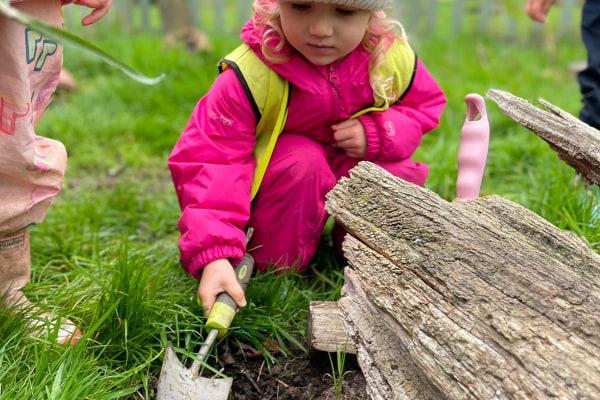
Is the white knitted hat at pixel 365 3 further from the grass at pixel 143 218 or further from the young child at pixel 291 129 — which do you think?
the grass at pixel 143 218

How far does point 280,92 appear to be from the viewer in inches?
90.0

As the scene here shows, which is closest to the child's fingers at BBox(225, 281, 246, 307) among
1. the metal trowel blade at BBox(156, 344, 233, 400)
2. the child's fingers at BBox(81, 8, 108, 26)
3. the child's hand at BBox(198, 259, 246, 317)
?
the child's hand at BBox(198, 259, 246, 317)

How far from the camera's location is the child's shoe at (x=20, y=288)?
1.87 m

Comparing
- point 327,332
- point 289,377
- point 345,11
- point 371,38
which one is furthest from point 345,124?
point 289,377

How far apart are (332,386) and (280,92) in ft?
3.38

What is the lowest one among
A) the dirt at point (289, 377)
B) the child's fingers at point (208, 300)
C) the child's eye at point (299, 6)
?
the dirt at point (289, 377)

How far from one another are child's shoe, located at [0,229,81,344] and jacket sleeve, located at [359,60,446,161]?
4.03 ft

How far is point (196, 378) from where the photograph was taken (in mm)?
1781

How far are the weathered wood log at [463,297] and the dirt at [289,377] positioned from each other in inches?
10.1

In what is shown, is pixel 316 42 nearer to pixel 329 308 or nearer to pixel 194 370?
pixel 329 308

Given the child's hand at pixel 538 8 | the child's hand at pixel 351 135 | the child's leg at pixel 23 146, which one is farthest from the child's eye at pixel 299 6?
the child's hand at pixel 538 8

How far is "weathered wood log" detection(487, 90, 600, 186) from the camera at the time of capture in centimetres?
181

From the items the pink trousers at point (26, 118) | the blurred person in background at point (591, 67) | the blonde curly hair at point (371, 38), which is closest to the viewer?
the pink trousers at point (26, 118)

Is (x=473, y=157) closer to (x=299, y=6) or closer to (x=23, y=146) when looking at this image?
(x=299, y=6)
